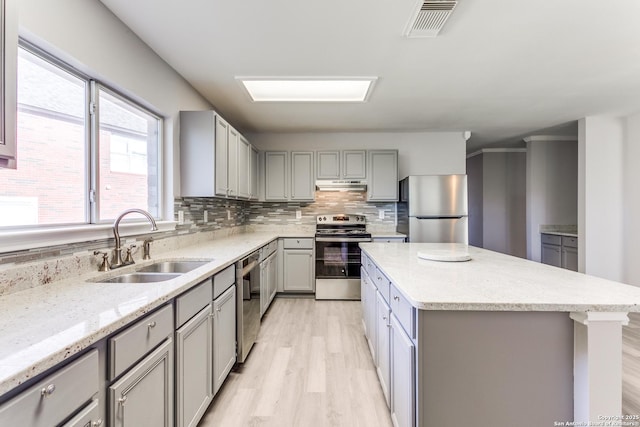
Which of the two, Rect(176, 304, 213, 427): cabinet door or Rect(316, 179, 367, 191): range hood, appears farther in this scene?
Rect(316, 179, 367, 191): range hood

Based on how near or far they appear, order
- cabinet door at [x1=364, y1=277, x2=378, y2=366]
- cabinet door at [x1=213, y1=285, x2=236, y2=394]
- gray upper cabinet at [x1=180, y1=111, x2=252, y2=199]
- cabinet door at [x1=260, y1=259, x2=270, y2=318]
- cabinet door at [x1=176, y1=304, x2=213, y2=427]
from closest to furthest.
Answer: cabinet door at [x1=176, y1=304, x2=213, y2=427] < cabinet door at [x1=213, y1=285, x2=236, y2=394] < cabinet door at [x1=364, y1=277, x2=378, y2=366] < gray upper cabinet at [x1=180, y1=111, x2=252, y2=199] < cabinet door at [x1=260, y1=259, x2=270, y2=318]

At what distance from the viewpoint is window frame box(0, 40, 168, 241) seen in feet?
4.33

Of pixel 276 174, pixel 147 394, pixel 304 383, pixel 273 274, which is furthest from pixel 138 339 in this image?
pixel 276 174

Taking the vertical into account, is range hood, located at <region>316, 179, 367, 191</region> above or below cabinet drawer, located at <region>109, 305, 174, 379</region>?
above

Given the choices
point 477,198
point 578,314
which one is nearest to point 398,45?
point 578,314

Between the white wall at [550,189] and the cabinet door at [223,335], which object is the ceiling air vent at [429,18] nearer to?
the cabinet door at [223,335]

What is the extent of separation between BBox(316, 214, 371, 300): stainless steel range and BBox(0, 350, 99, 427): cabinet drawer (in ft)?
10.8

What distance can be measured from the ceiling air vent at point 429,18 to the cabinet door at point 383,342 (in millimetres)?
1801

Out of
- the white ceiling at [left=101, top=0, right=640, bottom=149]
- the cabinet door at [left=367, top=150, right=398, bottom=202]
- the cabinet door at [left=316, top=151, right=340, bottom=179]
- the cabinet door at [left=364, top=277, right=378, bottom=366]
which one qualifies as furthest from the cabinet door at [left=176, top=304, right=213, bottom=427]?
the cabinet door at [left=367, top=150, right=398, bottom=202]

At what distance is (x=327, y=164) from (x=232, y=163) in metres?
1.62

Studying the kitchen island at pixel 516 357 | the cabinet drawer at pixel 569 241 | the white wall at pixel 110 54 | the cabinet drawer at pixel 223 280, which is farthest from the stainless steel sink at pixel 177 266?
the cabinet drawer at pixel 569 241

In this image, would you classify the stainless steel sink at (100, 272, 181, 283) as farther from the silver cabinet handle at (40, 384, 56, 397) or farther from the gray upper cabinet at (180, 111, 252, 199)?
the gray upper cabinet at (180, 111, 252, 199)

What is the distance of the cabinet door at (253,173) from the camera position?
4.09 meters

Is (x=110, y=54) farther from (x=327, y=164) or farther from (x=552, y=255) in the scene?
(x=552, y=255)
